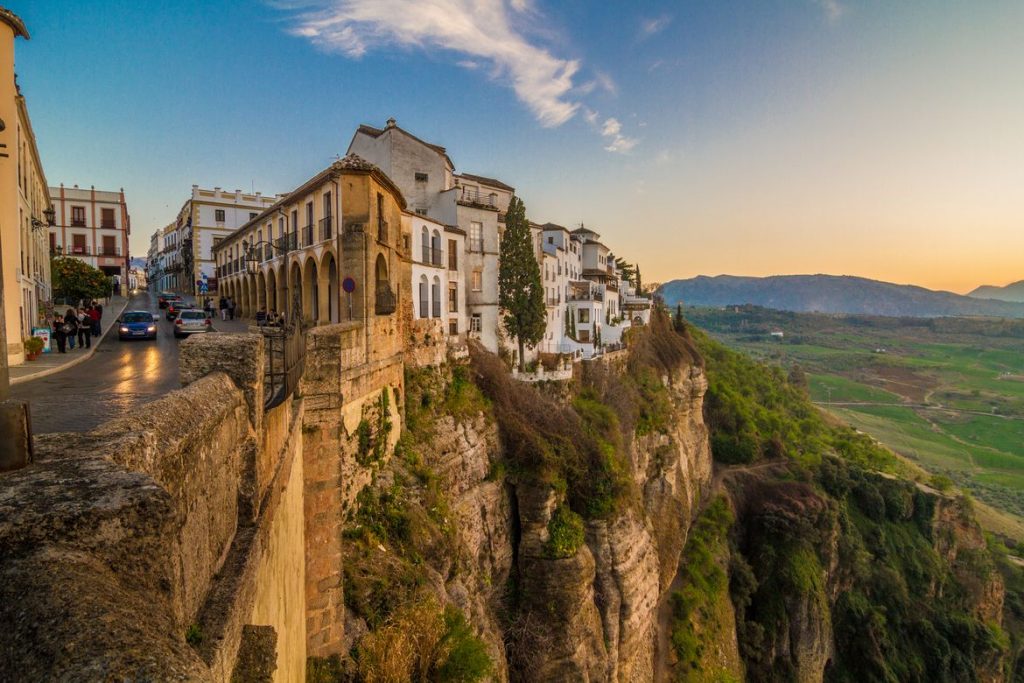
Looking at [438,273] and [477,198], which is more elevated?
[477,198]

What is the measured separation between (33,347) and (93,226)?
46306 mm

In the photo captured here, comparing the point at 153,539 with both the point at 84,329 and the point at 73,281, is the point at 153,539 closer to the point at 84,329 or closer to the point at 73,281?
the point at 84,329

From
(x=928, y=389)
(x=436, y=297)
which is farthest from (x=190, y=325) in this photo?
(x=928, y=389)

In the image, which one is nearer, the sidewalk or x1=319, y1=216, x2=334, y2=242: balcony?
the sidewalk

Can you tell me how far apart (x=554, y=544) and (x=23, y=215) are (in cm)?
2254

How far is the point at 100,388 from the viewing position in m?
8.96

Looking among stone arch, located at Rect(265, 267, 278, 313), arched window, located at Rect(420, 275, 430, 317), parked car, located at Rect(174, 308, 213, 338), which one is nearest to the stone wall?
parked car, located at Rect(174, 308, 213, 338)

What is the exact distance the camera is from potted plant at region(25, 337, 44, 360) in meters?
14.0

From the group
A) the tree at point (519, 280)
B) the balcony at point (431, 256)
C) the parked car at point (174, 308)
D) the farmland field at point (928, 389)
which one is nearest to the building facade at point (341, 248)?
the balcony at point (431, 256)

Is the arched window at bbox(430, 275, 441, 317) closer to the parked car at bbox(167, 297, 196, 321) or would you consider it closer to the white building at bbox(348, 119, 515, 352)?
the white building at bbox(348, 119, 515, 352)

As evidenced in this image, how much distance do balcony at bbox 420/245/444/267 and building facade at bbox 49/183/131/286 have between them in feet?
138

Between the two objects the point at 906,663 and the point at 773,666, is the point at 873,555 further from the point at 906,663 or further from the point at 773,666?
the point at 773,666

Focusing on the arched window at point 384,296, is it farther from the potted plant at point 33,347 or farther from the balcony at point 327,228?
the potted plant at point 33,347

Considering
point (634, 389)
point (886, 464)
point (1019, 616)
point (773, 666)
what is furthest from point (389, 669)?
point (1019, 616)
